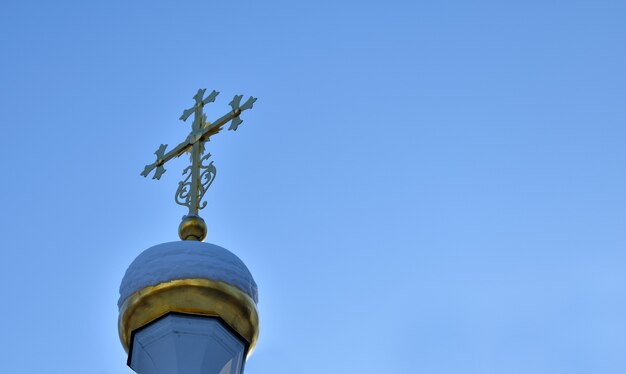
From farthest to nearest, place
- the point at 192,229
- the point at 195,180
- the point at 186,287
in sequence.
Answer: the point at 195,180 < the point at 192,229 < the point at 186,287

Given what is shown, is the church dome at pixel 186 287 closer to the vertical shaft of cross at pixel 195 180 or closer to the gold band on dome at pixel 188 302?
the gold band on dome at pixel 188 302

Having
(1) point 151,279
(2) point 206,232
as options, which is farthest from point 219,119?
(1) point 151,279

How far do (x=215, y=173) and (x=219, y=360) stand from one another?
1.47 metres

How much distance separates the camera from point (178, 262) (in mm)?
7551

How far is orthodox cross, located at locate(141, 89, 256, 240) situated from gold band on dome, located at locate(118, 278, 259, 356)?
0.63m

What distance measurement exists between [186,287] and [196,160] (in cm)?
125

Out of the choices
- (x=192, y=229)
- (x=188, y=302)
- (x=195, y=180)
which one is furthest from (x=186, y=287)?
(x=195, y=180)

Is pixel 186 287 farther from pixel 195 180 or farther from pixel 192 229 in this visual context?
pixel 195 180

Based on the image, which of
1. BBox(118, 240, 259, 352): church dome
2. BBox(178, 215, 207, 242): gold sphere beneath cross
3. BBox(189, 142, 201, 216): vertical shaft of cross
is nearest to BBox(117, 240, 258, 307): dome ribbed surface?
BBox(118, 240, 259, 352): church dome

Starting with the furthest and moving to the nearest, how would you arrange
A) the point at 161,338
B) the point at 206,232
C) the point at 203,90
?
the point at 203,90 < the point at 206,232 < the point at 161,338

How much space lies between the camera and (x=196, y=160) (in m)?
8.44

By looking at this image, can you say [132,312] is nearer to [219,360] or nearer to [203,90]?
[219,360]

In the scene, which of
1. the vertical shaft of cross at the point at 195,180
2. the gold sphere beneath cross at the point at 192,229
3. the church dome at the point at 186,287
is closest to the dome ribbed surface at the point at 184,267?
the church dome at the point at 186,287

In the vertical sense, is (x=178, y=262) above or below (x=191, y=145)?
below
